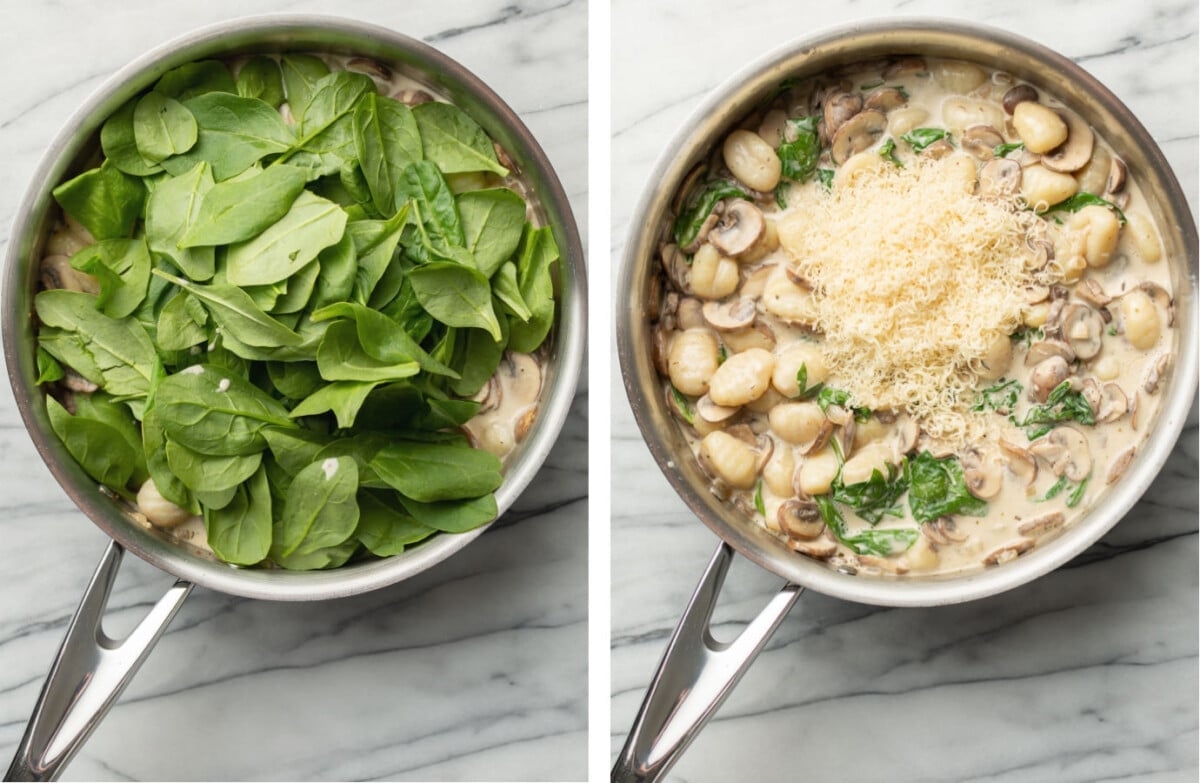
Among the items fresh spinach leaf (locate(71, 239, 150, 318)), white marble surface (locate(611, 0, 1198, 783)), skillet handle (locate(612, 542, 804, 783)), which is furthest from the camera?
white marble surface (locate(611, 0, 1198, 783))

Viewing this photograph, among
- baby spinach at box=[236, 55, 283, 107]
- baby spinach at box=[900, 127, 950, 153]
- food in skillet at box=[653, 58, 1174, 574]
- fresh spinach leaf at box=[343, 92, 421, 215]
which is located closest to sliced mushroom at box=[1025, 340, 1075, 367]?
food in skillet at box=[653, 58, 1174, 574]

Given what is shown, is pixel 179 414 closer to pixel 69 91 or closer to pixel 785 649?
pixel 69 91

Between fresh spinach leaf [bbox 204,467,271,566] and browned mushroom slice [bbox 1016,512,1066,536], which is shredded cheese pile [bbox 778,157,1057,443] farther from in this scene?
fresh spinach leaf [bbox 204,467,271,566]

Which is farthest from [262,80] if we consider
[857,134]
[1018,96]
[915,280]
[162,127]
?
[1018,96]

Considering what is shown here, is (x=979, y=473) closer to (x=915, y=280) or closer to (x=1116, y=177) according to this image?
(x=915, y=280)

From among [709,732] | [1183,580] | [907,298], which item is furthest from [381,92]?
[1183,580]
